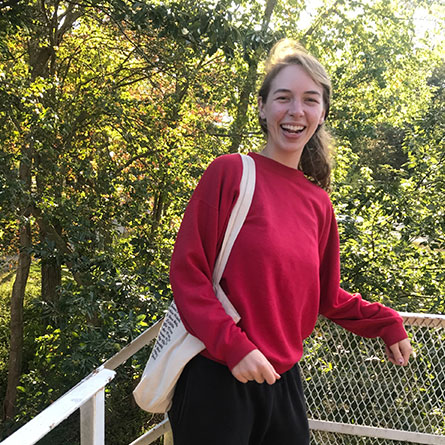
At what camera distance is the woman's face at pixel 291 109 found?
5.32ft

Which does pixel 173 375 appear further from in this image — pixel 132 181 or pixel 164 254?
pixel 132 181

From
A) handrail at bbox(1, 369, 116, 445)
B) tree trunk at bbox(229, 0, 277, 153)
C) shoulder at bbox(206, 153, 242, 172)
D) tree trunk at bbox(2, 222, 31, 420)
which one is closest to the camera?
handrail at bbox(1, 369, 116, 445)

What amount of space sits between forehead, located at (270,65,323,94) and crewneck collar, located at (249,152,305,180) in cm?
20

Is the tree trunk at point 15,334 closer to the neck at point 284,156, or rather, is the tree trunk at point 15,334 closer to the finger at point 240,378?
the neck at point 284,156

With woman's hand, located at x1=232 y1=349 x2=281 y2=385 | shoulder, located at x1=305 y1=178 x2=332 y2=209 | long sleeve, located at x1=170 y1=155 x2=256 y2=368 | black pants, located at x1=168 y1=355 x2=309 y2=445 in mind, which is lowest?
black pants, located at x1=168 y1=355 x2=309 y2=445

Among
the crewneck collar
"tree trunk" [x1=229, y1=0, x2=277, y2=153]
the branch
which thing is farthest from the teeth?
"tree trunk" [x1=229, y1=0, x2=277, y2=153]

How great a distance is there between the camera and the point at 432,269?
4.46 m

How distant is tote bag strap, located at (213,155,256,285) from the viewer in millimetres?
1455

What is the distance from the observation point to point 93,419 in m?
1.42

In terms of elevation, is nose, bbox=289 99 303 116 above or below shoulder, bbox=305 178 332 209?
above

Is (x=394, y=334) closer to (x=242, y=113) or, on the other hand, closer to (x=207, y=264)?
(x=207, y=264)

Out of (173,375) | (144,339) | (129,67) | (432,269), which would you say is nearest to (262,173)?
(173,375)

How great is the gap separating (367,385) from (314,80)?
152cm

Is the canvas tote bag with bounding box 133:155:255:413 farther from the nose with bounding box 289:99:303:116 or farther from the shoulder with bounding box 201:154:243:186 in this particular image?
the nose with bounding box 289:99:303:116
